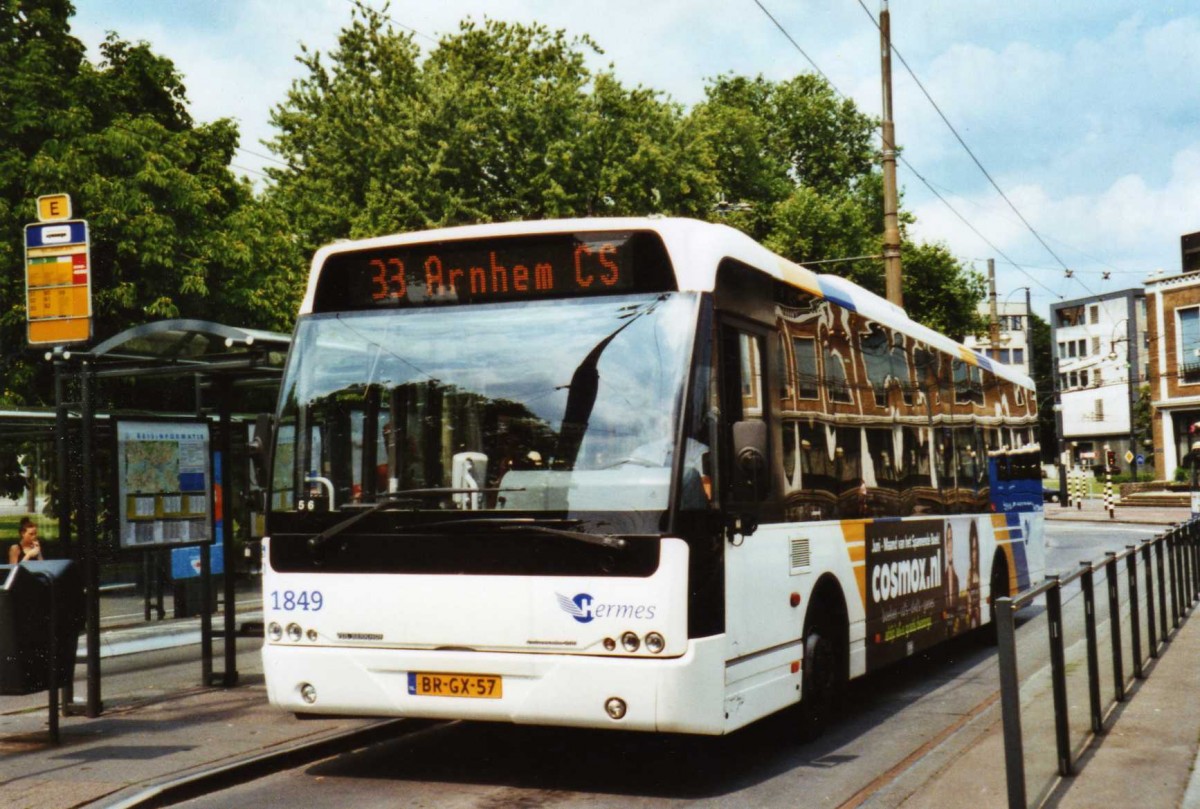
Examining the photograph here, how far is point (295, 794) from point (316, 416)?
6.50ft

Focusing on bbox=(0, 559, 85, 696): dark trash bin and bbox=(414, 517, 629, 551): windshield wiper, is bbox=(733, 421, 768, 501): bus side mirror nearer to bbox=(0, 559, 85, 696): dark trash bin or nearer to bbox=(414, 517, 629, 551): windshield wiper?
bbox=(414, 517, 629, 551): windshield wiper

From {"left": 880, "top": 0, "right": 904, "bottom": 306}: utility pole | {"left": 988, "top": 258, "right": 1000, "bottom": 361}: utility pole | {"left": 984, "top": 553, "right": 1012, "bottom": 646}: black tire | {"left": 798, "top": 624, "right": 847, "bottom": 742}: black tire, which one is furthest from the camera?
{"left": 988, "top": 258, "right": 1000, "bottom": 361}: utility pole

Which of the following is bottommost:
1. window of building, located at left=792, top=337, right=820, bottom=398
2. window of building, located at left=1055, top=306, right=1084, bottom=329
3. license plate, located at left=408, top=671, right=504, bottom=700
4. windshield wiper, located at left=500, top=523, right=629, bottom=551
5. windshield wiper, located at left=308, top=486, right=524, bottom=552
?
license plate, located at left=408, top=671, right=504, bottom=700

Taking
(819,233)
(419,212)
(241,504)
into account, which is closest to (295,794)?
(241,504)

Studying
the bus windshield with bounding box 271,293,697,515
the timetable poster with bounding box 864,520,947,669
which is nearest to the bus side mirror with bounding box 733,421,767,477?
the bus windshield with bounding box 271,293,697,515

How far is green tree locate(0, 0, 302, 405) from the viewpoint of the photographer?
891 inches

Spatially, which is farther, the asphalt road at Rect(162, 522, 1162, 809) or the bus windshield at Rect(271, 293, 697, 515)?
the asphalt road at Rect(162, 522, 1162, 809)

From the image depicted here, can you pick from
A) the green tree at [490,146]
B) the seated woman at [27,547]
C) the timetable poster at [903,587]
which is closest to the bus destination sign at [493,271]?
the timetable poster at [903,587]

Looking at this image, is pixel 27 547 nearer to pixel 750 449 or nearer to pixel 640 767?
pixel 640 767

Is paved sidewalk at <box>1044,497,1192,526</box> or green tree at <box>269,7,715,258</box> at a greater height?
green tree at <box>269,7,715,258</box>

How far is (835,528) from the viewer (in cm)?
926

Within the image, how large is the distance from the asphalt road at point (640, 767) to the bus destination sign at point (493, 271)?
2593mm

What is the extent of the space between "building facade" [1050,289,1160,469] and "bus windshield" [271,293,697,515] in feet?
306

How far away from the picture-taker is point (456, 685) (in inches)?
283
